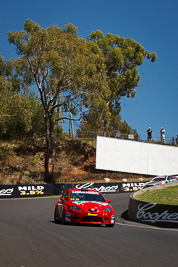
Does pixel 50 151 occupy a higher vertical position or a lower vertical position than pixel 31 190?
higher

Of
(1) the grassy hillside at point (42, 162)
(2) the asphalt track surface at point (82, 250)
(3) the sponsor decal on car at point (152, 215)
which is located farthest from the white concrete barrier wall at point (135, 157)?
(2) the asphalt track surface at point (82, 250)

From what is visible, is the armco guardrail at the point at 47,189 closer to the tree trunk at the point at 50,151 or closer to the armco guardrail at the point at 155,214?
the tree trunk at the point at 50,151

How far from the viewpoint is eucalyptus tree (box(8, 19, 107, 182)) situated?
37.3m

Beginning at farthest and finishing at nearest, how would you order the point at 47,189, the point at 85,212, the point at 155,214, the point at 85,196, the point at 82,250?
the point at 47,189 < the point at 155,214 < the point at 85,196 < the point at 85,212 < the point at 82,250

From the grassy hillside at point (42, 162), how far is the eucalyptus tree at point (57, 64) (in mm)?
8610

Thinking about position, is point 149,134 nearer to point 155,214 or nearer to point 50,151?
point 50,151

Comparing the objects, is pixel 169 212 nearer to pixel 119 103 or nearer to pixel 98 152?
pixel 98 152

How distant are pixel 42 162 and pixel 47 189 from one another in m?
14.4

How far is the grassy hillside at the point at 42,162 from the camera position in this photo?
43.7 m

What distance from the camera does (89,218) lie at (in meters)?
12.9

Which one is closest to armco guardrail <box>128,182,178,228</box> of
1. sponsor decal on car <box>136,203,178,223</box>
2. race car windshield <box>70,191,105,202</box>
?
sponsor decal on car <box>136,203,178,223</box>

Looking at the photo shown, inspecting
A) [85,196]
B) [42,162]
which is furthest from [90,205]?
[42,162]

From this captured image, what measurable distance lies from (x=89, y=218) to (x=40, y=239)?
164 inches

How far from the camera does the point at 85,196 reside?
14.2 meters
